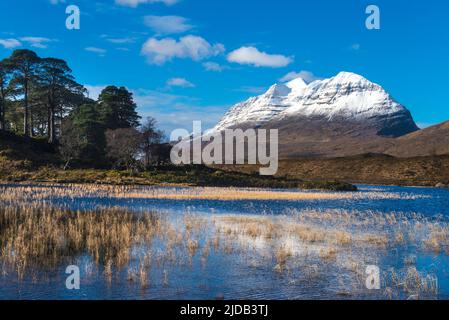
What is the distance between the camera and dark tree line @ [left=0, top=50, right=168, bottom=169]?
309ft

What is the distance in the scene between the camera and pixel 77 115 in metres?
104

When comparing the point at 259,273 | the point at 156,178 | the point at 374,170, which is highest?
the point at 156,178

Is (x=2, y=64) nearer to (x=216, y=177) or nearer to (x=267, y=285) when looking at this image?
(x=216, y=177)

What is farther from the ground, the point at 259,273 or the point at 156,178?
the point at 156,178

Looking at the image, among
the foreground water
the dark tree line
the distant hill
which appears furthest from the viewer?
the distant hill

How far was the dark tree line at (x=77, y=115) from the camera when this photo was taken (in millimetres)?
94062

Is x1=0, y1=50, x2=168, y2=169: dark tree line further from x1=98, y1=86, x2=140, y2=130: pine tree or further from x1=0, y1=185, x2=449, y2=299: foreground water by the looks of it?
x1=0, y1=185, x2=449, y2=299: foreground water

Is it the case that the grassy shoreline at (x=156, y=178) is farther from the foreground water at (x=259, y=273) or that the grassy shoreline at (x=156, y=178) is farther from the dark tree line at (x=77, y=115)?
the foreground water at (x=259, y=273)

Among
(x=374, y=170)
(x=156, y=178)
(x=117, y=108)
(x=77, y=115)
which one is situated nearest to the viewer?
(x=156, y=178)

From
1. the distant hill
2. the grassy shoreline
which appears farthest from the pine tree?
the distant hill

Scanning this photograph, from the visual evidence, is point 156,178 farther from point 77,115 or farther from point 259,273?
point 259,273

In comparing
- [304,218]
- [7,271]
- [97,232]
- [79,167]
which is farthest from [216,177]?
[7,271]

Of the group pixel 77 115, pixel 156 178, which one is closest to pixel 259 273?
pixel 156 178

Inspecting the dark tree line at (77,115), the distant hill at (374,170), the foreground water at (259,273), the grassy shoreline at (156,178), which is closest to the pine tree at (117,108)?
the dark tree line at (77,115)
